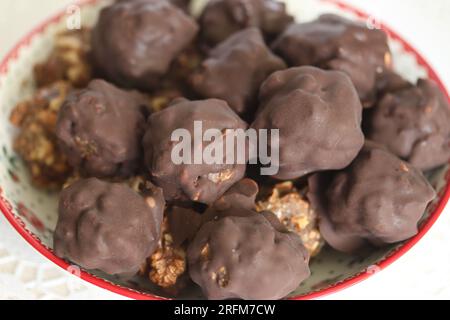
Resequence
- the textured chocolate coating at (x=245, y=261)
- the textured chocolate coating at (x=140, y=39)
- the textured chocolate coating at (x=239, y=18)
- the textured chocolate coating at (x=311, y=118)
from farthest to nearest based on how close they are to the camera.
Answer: the textured chocolate coating at (x=239, y=18) → the textured chocolate coating at (x=140, y=39) → the textured chocolate coating at (x=311, y=118) → the textured chocolate coating at (x=245, y=261)

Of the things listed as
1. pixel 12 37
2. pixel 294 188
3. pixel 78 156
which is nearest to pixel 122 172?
pixel 78 156

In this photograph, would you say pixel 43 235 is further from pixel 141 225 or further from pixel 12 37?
pixel 12 37

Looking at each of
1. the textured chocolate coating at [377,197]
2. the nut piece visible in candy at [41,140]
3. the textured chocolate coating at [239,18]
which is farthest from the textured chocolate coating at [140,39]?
the textured chocolate coating at [377,197]

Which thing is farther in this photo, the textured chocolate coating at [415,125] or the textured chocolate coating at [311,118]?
the textured chocolate coating at [415,125]

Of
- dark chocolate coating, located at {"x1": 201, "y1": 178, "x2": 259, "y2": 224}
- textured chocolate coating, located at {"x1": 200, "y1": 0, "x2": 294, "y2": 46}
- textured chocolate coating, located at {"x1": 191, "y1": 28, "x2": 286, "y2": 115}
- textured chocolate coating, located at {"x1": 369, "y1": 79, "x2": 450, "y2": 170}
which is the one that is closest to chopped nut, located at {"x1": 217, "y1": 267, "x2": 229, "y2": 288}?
dark chocolate coating, located at {"x1": 201, "y1": 178, "x2": 259, "y2": 224}

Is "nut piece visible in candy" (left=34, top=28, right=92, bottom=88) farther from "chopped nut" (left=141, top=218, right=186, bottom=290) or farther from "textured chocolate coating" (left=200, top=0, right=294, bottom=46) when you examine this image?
"chopped nut" (left=141, top=218, right=186, bottom=290)

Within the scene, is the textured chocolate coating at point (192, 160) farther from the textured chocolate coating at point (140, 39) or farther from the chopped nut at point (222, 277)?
the textured chocolate coating at point (140, 39)
